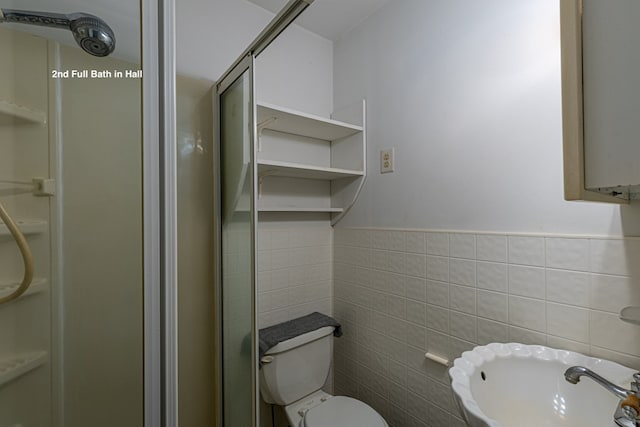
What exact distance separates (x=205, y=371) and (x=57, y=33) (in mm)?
1322

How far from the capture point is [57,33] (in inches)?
26.3

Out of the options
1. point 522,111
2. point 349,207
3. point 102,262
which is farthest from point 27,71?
point 522,111

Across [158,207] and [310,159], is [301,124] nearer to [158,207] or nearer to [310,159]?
[310,159]

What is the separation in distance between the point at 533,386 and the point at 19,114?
5.14 ft

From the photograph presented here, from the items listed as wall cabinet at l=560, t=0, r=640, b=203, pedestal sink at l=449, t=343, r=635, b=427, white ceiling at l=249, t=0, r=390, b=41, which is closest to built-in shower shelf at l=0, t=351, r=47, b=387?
pedestal sink at l=449, t=343, r=635, b=427

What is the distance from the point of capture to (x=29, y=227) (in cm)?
66

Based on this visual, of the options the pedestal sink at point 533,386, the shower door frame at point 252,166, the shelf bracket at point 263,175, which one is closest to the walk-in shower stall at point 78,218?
the shower door frame at point 252,166

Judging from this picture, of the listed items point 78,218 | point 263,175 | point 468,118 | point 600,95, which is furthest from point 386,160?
point 78,218

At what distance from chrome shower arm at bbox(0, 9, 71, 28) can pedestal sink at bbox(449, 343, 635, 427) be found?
1.32 metres

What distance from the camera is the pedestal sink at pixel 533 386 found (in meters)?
0.74

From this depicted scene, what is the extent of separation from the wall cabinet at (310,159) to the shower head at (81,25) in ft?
2.14

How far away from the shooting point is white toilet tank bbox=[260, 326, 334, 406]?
4.16ft

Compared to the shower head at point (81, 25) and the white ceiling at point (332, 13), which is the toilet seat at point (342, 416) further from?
the white ceiling at point (332, 13)

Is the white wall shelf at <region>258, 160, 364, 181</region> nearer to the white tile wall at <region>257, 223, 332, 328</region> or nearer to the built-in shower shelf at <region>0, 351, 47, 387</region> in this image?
the white tile wall at <region>257, 223, 332, 328</region>
